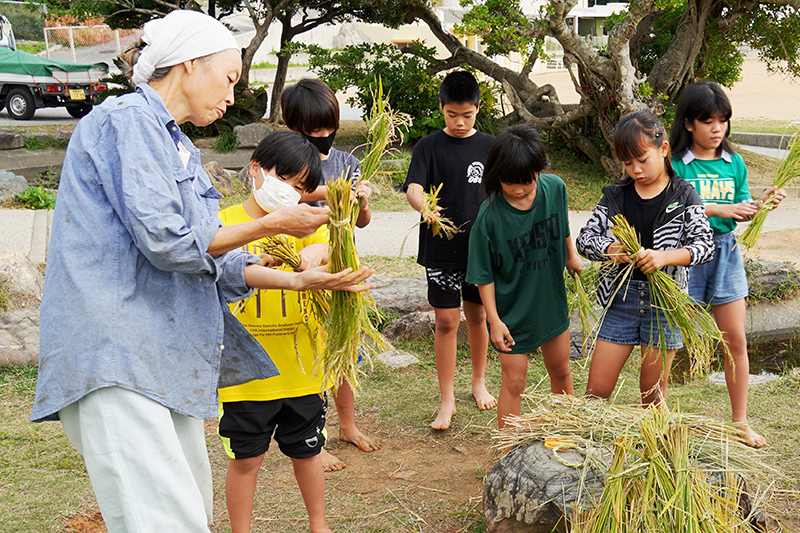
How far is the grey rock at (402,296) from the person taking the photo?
5289 mm

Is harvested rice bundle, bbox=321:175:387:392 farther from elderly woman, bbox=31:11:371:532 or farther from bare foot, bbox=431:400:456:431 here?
bare foot, bbox=431:400:456:431

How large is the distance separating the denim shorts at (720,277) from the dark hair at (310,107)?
183 centimetres

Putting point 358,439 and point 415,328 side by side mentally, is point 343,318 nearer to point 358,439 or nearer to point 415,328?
point 358,439

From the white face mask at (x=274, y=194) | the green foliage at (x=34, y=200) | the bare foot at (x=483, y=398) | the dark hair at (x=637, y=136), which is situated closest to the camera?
the white face mask at (x=274, y=194)

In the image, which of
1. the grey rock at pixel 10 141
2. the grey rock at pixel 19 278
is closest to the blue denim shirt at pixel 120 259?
the grey rock at pixel 19 278

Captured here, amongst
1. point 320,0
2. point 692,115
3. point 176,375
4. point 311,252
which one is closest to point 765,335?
point 692,115

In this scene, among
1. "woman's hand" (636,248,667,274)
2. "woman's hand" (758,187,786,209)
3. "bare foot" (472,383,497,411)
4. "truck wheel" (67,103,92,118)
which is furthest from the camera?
"truck wheel" (67,103,92,118)

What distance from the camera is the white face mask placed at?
2.50 metres

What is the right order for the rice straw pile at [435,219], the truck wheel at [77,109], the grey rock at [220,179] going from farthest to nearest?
the truck wheel at [77,109] < the grey rock at [220,179] < the rice straw pile at [435,219]

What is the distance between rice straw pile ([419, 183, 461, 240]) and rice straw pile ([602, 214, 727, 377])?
85cm

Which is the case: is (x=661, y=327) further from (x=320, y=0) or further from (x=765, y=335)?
(x=320, y=0)

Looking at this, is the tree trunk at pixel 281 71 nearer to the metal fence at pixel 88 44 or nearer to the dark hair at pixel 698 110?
the metal fence at pixel 88 44

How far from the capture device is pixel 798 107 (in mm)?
18359

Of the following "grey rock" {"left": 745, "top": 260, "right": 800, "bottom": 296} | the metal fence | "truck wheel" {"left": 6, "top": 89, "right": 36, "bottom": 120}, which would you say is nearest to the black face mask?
"grey rock" {"left": 745, "top": 260, "right": 800, "bottom": 296}
